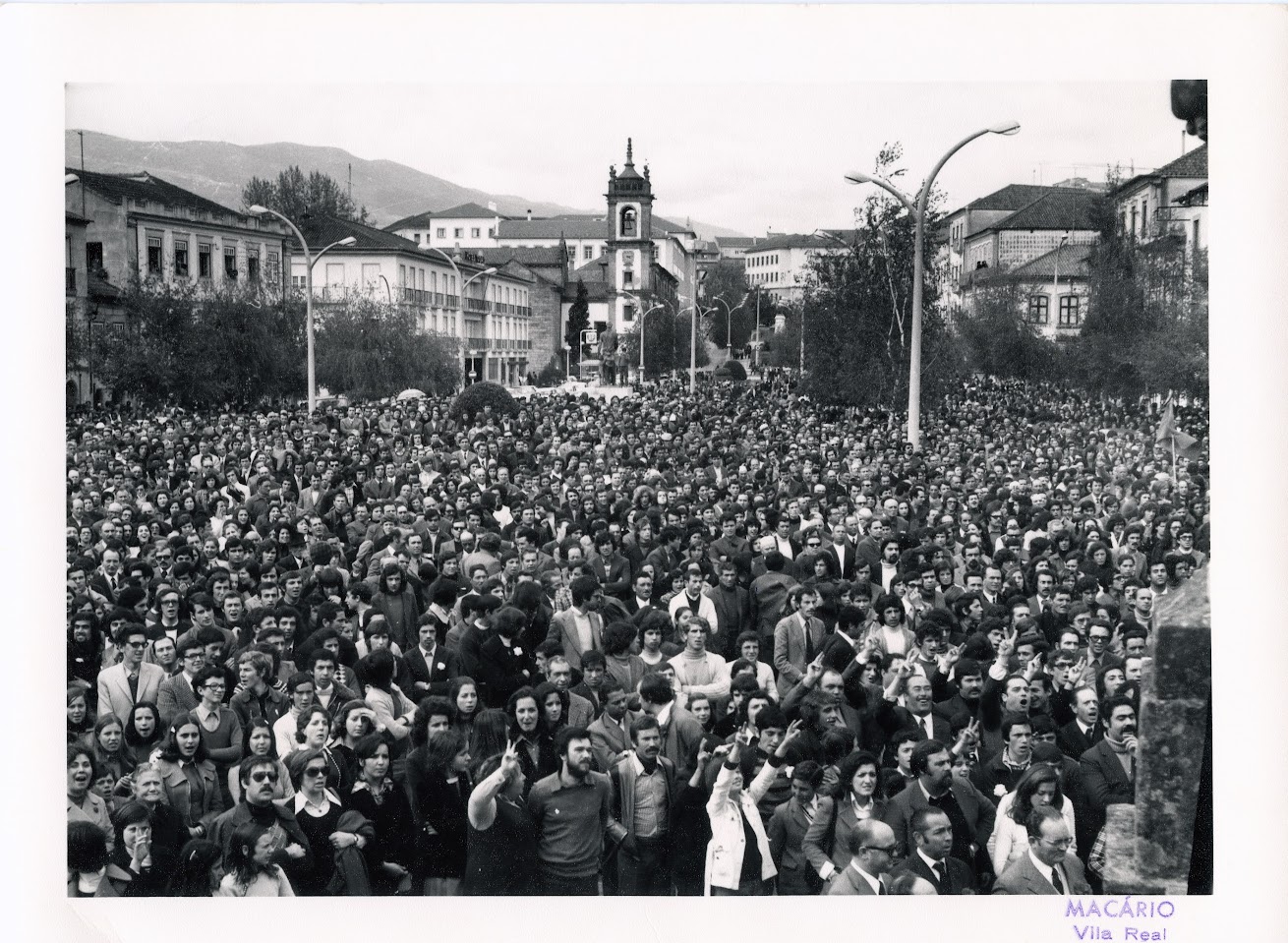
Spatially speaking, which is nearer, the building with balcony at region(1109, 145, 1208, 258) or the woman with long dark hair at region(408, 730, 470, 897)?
the woman with long dark hair at region(408, 730, 470, 897)

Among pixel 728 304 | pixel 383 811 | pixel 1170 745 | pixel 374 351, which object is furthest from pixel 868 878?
pixel 728 304

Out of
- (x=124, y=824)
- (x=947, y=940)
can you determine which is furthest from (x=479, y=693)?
(x=947, y=940)

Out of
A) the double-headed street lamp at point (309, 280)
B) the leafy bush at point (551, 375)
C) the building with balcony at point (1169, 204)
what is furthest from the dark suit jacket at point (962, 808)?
the leafy bush at point (551, 375)

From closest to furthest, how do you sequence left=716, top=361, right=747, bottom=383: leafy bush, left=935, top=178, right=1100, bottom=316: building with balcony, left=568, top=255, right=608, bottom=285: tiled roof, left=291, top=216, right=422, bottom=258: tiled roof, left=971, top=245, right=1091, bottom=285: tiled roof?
left=935, top=178, right=1100, bottom=316: building with balcony
left=291, top=216, right=422, bottom=258: tiled roof
left=971, top=245, right=1091, bottom=285: tiled roof
left=568, top=255, right=608, bottom=285: tiled roof
left=716, top=361, right=747, bottom=383: leafy bush

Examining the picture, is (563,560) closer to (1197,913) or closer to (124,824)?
(124,824)

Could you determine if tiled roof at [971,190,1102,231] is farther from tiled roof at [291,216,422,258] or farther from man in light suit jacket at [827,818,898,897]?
man in light suit jacket at [827,818,898,897]

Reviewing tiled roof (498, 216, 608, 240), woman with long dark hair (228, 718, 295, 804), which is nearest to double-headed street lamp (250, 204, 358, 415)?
tiled roof (498, 216, 608, 240)
